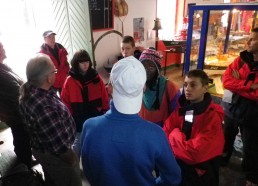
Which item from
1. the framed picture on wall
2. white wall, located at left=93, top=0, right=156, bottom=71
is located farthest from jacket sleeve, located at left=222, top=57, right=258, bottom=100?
white wall, located at left=93, top=0, right=156, bottom=71

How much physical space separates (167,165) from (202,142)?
2.01 ft

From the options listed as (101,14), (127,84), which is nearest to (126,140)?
(127,84)

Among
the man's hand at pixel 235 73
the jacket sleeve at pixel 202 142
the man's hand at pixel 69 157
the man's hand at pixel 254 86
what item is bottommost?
the man's hand at pixel 69 157

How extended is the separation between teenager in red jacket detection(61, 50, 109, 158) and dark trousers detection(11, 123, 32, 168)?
0.76 meters

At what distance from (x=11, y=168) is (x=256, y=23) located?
394cm

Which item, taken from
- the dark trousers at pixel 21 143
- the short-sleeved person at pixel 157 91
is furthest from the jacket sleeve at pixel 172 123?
the dark trousers at pixel 21 143

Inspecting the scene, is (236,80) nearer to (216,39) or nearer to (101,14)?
(216,39)

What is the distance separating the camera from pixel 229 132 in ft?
8.46

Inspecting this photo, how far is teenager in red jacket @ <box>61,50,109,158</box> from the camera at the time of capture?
2383 millimetres

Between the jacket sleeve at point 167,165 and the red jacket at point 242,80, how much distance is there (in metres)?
1.40

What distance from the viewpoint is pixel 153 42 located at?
22.2 ft

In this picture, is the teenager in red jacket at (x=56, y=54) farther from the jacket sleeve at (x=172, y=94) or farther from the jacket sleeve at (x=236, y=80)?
the jacket sleeve at (x=236, y=80)

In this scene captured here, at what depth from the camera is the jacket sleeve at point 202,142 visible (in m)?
1.56

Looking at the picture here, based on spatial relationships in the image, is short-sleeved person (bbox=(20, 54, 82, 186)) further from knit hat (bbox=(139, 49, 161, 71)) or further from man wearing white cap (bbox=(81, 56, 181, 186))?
knit hat (bbox=(139, 49, 161, 71))
